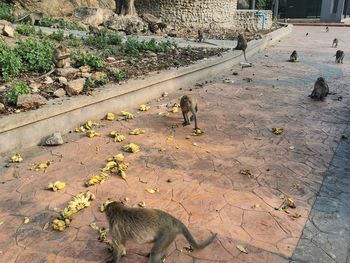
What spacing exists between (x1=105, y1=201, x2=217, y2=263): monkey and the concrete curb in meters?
3.43

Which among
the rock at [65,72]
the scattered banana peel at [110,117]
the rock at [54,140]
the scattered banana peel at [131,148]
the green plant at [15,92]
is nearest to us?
the scattered banana peel at [131,148]

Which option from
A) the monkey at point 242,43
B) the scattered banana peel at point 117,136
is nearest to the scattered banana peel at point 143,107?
the scattered banana peel at point 117,136

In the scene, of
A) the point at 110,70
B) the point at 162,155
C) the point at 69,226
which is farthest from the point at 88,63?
the point at 69,226

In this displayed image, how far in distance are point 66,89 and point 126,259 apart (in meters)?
4.82

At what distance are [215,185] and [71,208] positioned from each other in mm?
2065

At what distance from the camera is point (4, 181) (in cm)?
549

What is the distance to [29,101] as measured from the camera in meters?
6.82

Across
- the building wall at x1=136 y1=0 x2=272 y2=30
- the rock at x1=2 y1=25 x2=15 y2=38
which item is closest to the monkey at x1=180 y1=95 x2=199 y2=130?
the rock at x1=2 y1=25 x2=15 y2=38

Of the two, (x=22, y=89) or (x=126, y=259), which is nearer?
(x=126, y=259)

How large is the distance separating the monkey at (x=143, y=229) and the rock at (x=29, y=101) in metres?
3.94

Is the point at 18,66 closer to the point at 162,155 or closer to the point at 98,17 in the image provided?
the point at 162,155

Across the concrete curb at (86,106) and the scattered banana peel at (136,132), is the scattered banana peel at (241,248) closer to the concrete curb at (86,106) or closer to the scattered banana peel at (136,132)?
the scattered banana peel at (136,132)

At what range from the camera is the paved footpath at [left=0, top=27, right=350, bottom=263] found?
13.5 feet

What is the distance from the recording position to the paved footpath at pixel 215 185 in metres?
4.11
